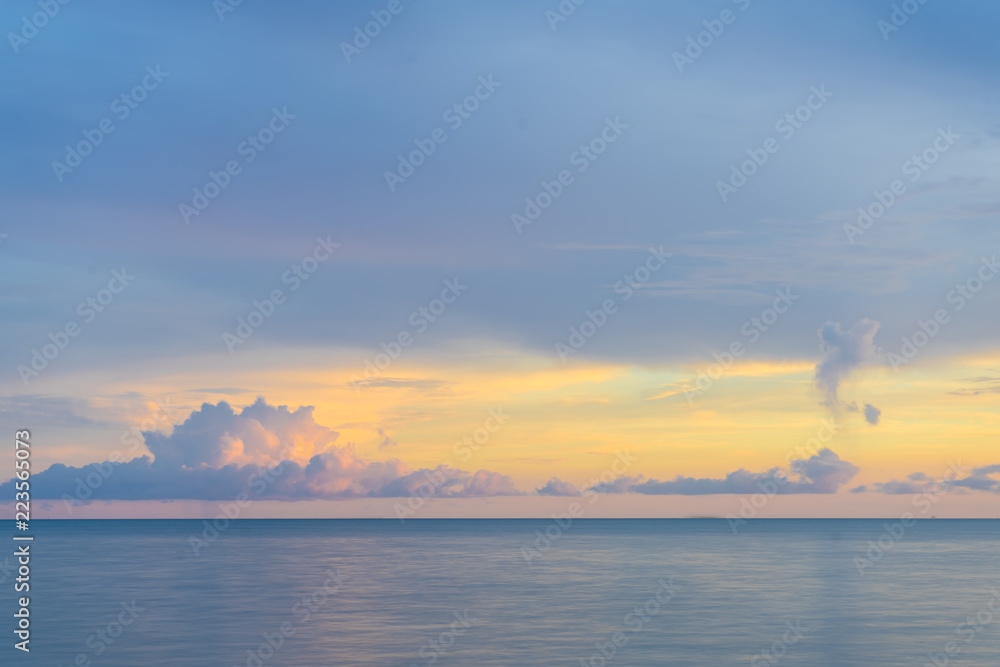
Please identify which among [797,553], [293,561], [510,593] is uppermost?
[797,553]

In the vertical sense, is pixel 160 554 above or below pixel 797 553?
below

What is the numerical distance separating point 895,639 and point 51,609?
5159cm

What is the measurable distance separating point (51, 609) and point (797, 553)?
95177 millimetres

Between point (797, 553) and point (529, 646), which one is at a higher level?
point (797, 553)

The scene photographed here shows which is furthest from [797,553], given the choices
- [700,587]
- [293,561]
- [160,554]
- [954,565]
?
[160,554]

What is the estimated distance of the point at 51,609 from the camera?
57.7 m

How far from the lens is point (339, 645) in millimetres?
43344

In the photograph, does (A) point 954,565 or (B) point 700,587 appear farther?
(A) point 954,565

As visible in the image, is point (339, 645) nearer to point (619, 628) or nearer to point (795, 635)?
point (619, 628)

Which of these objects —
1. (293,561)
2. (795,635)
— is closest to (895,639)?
(795,635)

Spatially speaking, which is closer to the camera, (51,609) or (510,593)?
(51,609)

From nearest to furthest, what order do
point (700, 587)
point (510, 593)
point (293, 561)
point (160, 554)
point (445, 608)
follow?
point (445, 608), point (510, 593), point (700, 587), point (293, 561), point (160, 554)

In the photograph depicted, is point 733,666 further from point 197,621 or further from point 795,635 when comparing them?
point 197,621

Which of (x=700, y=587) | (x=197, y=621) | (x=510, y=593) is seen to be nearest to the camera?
(x=197, y=621)
